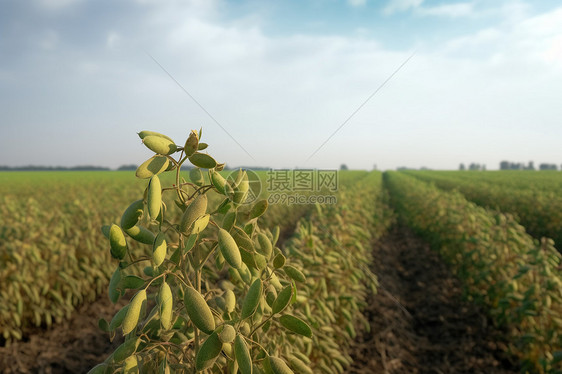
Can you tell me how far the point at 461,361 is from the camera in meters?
3.57

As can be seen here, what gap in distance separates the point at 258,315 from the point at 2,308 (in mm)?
3575

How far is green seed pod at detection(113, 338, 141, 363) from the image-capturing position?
38.2 inches

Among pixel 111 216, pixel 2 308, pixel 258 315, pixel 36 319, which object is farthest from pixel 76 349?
pixel 258 315

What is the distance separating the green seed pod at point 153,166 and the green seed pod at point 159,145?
0.02 meters

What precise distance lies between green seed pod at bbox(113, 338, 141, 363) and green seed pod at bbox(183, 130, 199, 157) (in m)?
0.57

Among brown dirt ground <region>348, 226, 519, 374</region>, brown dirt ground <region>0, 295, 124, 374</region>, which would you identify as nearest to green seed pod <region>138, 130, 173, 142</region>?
brown dirt ground <region>348, 226, 519, 374</region>

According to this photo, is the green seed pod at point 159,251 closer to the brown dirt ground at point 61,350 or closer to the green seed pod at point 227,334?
the green seed pod at point 227,334

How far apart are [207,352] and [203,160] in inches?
19.7

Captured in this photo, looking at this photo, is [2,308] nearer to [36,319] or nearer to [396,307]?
[36,319]

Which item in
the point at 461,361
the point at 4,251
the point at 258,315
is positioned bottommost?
the point at 461,361

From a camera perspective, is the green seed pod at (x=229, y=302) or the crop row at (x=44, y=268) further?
the crop row at (x=44, y=268)

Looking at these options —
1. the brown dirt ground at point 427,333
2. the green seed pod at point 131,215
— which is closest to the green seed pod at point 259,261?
the green seed pod at point 131,215

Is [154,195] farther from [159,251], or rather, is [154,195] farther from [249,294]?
[249,294]

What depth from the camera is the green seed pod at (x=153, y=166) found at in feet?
2.84
